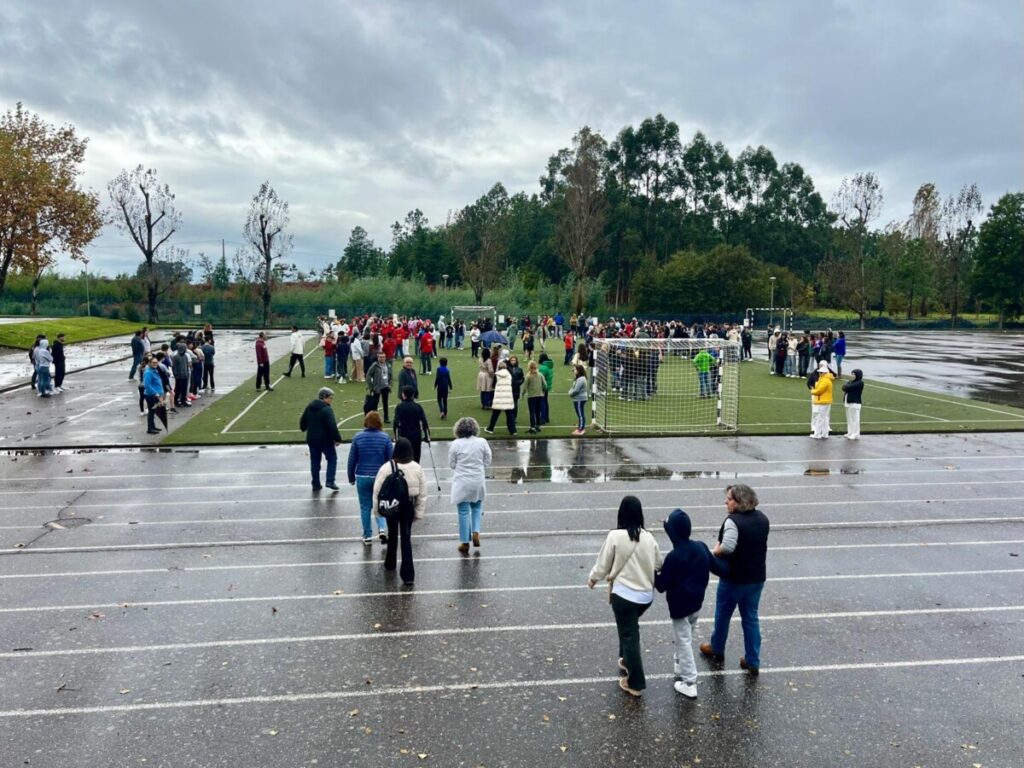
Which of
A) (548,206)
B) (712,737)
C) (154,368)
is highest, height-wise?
(548,206)

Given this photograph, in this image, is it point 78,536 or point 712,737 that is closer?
point 712,737

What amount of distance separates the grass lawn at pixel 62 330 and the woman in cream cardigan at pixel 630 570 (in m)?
40.8

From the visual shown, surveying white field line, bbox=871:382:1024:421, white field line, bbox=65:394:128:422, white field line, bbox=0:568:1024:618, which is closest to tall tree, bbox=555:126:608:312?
white field line, bbox=871:382:1024:421

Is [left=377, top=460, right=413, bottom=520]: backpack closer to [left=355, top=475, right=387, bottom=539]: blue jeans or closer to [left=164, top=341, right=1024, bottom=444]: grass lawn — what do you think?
[left=355, top=475, right=387, bottom=539]: blue jeans

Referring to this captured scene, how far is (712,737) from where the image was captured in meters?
5.78

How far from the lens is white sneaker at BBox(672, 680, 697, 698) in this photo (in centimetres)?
630

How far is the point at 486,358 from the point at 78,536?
Result: 468 inches

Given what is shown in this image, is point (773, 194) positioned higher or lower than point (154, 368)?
higher

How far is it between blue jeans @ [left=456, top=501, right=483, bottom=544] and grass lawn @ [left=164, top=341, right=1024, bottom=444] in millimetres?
8060

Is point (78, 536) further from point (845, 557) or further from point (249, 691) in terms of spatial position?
point (845, 557)

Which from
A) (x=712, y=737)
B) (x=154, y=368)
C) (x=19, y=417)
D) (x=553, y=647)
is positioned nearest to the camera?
(x=712, y=737)

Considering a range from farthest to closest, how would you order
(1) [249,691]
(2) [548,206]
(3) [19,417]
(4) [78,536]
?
(2) [548,206] → (3) [19,417] → (4) [78,536] → (1) [249,691]

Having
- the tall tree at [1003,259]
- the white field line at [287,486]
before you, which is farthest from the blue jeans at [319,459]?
the tall tree at [1003,259]

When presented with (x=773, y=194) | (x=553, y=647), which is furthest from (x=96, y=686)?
(x=773, y=194)
